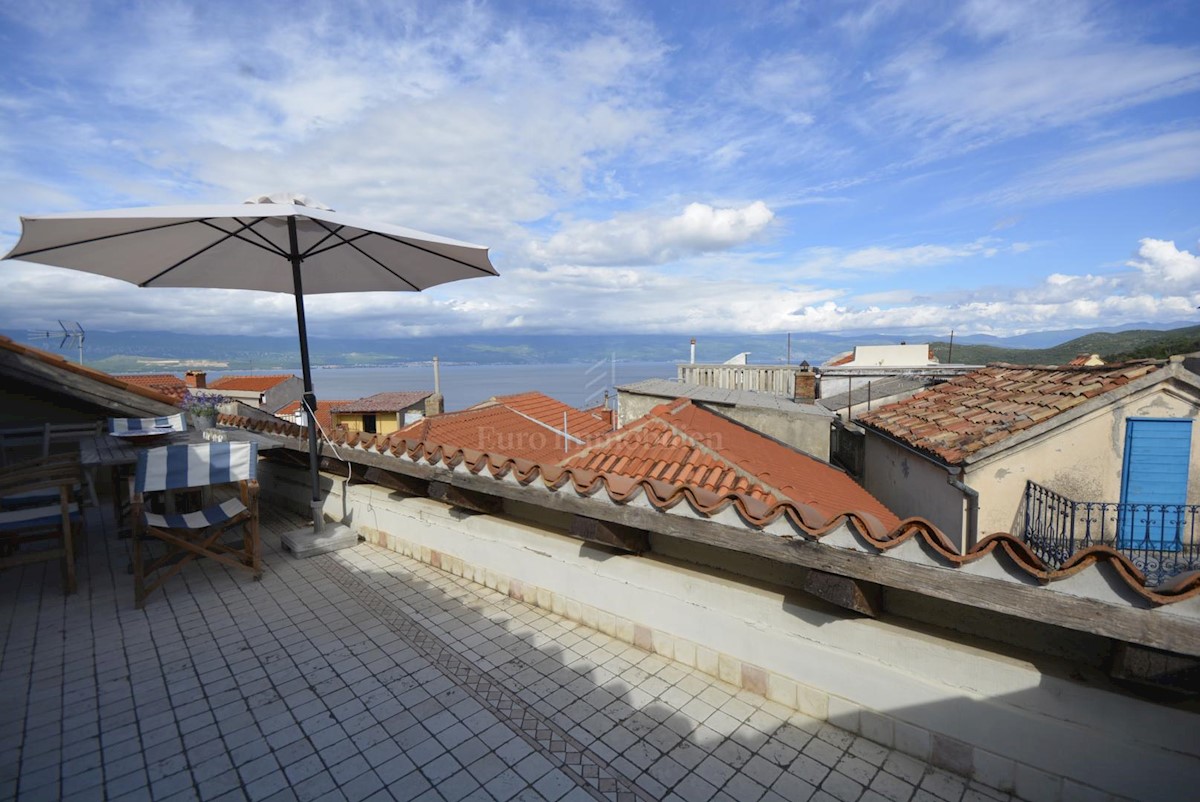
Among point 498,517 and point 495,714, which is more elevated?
point 498,517

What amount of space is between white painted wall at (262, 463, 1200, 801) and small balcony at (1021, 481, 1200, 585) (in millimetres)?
5473

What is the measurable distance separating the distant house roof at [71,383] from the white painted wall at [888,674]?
5.86 meters

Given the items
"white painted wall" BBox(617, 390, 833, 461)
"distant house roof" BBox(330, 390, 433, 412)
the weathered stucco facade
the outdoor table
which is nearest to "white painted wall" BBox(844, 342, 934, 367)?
"white painted wall" BBox(617, 390, 833, 461)

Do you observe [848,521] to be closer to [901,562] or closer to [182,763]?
[901,562]

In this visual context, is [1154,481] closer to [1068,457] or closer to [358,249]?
[1068,457]

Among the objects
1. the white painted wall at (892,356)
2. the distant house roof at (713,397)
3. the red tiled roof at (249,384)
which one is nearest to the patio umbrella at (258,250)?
the distant house roof at (713,397)

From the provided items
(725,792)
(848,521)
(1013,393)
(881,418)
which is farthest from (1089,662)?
(881,418)

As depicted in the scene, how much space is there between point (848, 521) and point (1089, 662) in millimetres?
1298

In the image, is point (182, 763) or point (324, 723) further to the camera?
point (324, 723)

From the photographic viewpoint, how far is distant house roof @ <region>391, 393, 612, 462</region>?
331 inches

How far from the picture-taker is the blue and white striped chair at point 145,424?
22.3 feet

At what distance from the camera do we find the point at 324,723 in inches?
123

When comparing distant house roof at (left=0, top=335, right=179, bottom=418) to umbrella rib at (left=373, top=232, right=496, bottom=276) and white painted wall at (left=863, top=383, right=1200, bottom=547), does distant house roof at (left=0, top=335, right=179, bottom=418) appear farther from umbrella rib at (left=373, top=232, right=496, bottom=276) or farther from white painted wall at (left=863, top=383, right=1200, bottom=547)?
white painted wall at (left=863, top=383, right=1200, bottom=547)

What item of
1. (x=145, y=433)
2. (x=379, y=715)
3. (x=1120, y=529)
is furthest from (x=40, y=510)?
(x=1120, y=529)
